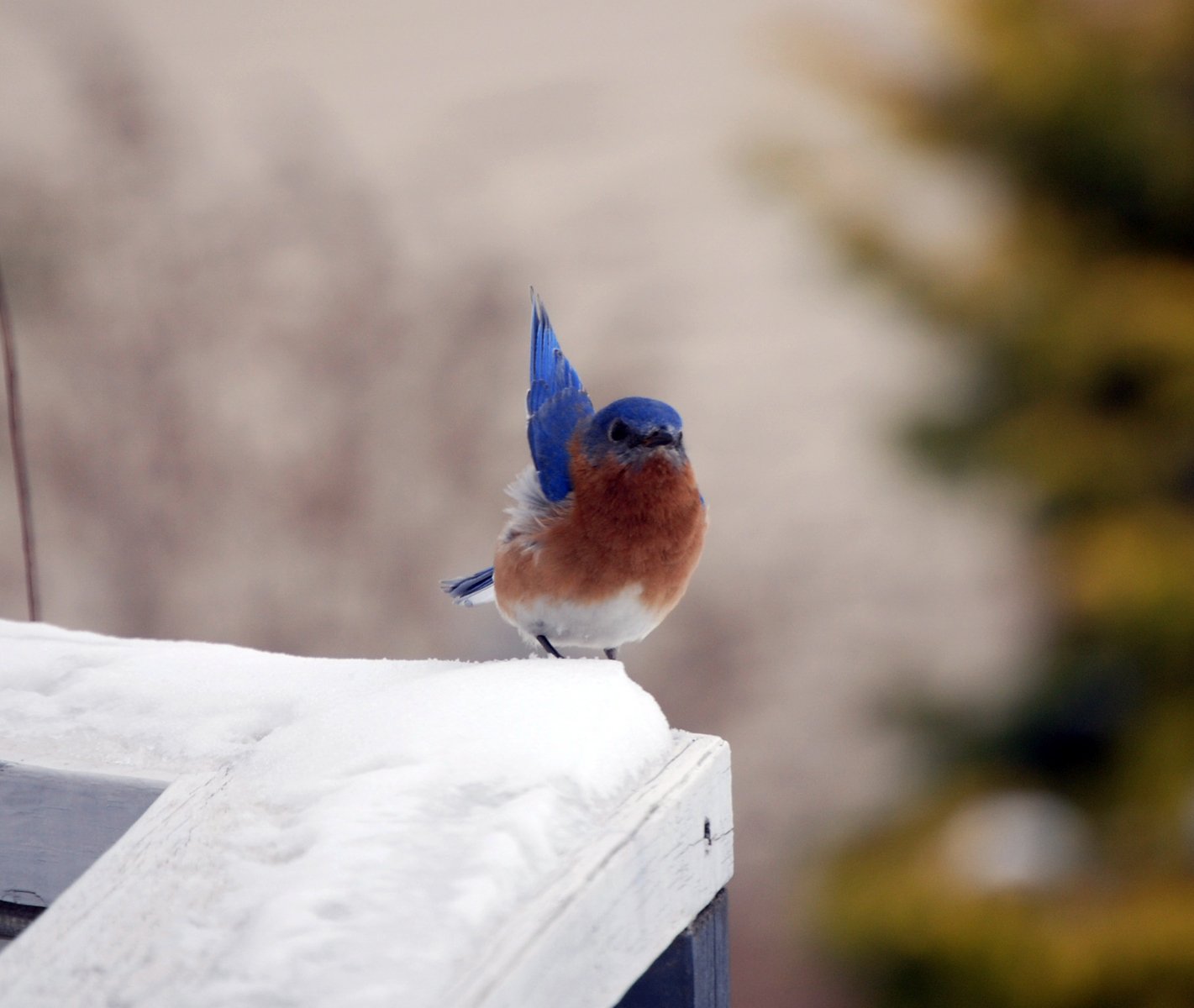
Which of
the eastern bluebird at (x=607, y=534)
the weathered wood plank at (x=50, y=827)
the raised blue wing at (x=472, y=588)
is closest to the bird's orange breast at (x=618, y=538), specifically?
the eastern bluebird at (x=607, y=534)

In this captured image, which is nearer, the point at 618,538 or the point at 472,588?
the point at 618,538

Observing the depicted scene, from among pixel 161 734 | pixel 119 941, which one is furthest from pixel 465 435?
pixel 119 941

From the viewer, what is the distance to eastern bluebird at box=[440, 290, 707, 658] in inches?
62.5

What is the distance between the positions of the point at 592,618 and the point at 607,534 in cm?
10

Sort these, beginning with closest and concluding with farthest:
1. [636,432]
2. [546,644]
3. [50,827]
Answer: [50,827] < [636,432] < [546,644]

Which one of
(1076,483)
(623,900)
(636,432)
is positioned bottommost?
(623,900)

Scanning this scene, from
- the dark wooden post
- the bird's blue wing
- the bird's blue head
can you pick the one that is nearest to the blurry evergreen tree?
the bird's blue wing

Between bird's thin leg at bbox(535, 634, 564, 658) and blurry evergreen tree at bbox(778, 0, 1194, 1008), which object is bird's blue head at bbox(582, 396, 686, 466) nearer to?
bird's thin leg at bbox(535, 634, 564, 658)

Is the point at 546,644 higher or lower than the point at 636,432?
lower

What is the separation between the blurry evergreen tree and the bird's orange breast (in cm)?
132

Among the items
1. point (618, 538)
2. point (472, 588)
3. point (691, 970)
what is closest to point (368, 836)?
point (691, 970)

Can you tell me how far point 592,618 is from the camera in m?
1.61

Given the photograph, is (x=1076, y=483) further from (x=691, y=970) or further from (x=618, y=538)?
(x=691, y=970)

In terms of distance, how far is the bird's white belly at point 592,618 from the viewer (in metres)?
1.60
